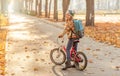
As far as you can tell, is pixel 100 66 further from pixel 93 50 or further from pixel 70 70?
pixel 93 50

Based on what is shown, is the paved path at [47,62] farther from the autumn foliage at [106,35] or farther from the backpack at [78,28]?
the autumn foliage at [106,35]

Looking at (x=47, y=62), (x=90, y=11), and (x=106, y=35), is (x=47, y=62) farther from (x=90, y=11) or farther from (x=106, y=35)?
(x=90, y=11)

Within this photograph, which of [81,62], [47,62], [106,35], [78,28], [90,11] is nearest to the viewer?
[78,28]

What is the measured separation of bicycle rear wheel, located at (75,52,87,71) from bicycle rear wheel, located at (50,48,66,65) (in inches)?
30.5

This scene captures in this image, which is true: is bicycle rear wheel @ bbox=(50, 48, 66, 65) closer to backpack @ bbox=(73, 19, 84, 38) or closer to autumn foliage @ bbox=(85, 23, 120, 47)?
backpack @ bbox=(73, 19, 84, 38)

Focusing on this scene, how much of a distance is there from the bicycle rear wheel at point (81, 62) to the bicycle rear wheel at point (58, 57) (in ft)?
2.54

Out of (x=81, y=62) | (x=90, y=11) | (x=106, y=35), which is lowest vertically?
(x=106, y=35)

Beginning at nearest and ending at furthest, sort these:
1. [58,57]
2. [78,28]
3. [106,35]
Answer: [78,28] → [58,57] → [106,35]

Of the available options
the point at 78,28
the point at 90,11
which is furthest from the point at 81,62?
the point at 90,11

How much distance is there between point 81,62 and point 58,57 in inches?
46.4

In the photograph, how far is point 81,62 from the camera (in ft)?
36.0

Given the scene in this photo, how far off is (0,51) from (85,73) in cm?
611

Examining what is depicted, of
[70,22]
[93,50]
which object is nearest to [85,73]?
[70,22]

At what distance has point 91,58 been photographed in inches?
526
